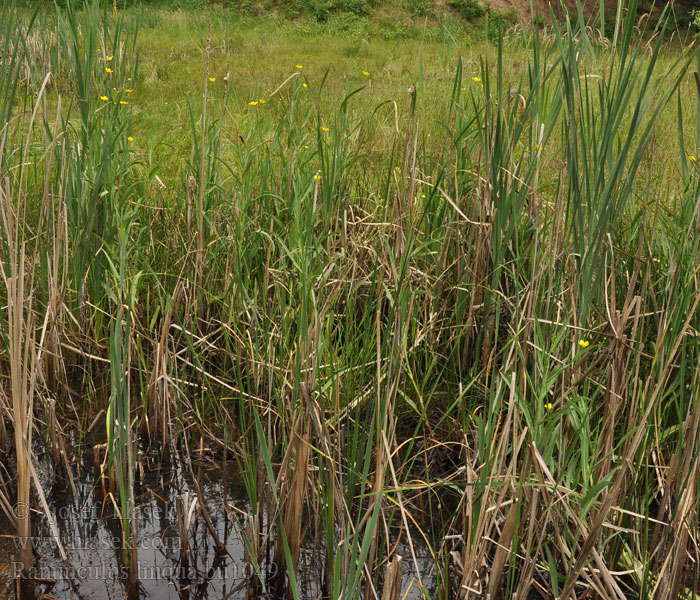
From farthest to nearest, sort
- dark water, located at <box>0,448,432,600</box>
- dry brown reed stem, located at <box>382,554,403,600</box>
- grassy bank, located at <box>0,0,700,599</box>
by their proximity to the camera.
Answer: dark water, located at <box>0,448,432,600</box> < grassy bank, located at <box>0,0,700,599</box> < dry brown reed stem, located at <box>382,554,403,600</box>

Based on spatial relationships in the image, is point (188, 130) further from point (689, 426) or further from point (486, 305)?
point (689, 426)

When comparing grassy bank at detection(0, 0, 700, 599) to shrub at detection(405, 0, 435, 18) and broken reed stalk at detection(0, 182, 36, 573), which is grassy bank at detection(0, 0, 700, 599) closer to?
broken reed stalk at detection(0, 182, 36, 573)

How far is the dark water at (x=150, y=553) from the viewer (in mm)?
1544

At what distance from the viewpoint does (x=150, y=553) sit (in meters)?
1.65

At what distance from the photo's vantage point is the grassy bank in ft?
4.61

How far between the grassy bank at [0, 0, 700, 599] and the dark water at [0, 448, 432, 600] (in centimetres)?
5

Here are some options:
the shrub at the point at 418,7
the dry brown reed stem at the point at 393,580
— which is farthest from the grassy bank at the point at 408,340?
A: the shrub at the point at 418,7

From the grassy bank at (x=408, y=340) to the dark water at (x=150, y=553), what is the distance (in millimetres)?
50

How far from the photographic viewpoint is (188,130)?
13.6 feet

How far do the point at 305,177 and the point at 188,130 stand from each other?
2035 millimetres

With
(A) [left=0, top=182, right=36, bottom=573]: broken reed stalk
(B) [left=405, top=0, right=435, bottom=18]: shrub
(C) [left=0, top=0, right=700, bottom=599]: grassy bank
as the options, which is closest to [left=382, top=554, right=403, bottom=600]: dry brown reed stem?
(C) [left=0, top=0, right=700, bottom=599]: grassy bank

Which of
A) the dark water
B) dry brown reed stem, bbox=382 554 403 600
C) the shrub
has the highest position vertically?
the shrub

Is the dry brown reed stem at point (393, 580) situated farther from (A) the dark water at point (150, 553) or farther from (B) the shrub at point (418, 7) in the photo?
(B) the shrub at point (418, 7)

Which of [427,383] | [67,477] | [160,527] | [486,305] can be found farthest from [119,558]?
[486,305]
